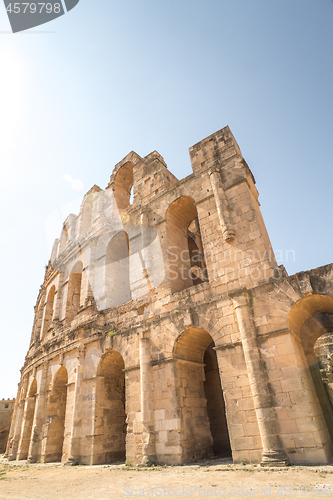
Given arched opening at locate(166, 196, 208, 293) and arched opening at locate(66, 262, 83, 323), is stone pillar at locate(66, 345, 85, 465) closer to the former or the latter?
arched opening at locate(66, 262, 83, 323)

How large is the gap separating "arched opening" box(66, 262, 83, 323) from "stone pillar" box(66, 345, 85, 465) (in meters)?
4.27

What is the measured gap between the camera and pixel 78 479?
25.9 feet

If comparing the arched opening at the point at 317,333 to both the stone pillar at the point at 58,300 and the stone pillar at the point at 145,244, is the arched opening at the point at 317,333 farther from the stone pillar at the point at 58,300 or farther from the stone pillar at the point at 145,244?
the stone pillar at the point at 58,300

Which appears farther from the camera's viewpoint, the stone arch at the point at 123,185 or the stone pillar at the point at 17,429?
the stone arch at the point at 123,185

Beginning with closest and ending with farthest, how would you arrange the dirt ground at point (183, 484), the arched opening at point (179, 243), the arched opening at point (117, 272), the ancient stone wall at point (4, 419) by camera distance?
the dirt ground at point (183, 484) < the arched opening at point (179, 243) < the arched opening at point (117, 272) < the ancient stone wall at point (4, 419)

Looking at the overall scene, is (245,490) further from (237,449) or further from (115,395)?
(115,395)

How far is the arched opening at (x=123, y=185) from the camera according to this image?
17.2m

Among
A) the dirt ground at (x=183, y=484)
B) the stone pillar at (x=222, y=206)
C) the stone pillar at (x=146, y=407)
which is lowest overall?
the dirt ground at (x=183, y=484)

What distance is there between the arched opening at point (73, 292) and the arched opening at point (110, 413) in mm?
5095

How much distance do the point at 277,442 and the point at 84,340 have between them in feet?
26.7

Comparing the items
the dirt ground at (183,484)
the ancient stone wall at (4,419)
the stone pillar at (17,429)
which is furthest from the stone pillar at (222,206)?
the ancient stone wall at (4,419)

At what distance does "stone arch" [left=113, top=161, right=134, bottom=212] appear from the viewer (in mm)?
17219

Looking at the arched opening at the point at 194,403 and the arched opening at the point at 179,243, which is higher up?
the arched opening at the point at 179,243

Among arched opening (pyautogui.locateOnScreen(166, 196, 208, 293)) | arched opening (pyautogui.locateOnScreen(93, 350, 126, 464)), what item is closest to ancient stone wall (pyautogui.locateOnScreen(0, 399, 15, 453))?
arched opening (pyautogui.locateOnScreen(93, 350, 126, 464))
